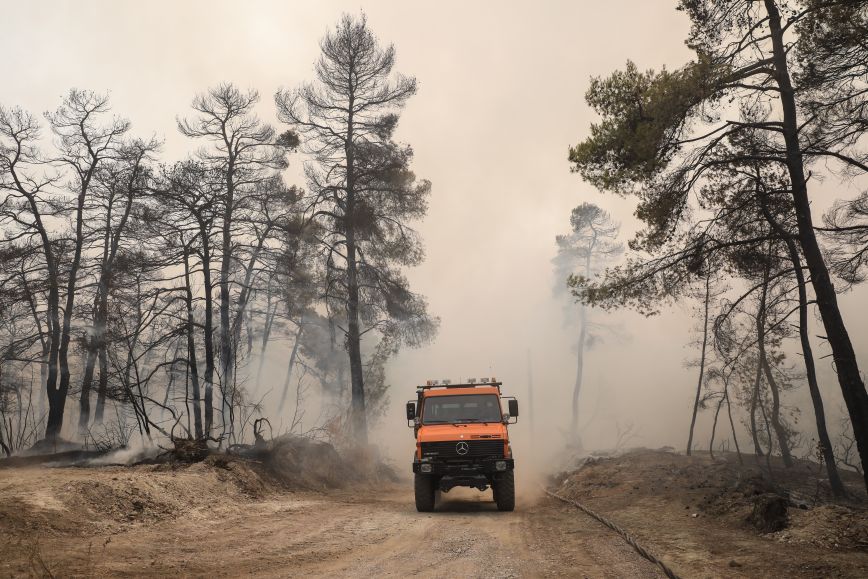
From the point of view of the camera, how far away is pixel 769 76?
518 inches

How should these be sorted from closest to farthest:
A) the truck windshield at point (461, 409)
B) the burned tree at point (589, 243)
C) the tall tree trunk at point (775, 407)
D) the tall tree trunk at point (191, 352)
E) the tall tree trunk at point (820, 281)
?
the tall tree trunk at point (820, 281)
the truck windshield at point (461, 409)
the tall tree trunk at point (191, 352)
the tall tree trunk at point (775, 407)
the burned tree at point (589, 243)

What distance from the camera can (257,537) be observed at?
9.68m

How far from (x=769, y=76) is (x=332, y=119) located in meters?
15.9

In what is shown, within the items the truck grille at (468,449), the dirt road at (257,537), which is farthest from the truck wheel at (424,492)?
the truck grille at (468,449)

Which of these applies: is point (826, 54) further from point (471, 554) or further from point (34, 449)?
point (34, 449)

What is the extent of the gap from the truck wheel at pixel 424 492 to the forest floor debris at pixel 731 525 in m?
3.93

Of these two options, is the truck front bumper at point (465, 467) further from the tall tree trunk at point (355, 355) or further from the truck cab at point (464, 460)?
the tall tree trunk at point (355, 355)

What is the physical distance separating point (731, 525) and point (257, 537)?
8.30 m

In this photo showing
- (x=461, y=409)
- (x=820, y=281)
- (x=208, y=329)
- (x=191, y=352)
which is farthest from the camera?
(x=191, y=352)

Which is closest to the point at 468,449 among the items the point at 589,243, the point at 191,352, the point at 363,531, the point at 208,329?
the point at 363,531

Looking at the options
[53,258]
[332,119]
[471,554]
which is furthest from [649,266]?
[53,258]

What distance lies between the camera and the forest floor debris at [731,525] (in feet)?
25.8

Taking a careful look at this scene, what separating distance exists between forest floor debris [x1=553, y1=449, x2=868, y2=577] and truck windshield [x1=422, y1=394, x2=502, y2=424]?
340cm

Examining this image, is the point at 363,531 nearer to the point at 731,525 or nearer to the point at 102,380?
the point at 731,525
